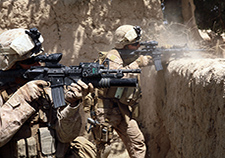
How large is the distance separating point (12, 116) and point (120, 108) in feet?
6.51

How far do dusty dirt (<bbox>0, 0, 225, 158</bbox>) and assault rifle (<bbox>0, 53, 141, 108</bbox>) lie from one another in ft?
2.93

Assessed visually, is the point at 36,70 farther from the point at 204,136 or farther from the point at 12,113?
the point at 204,136

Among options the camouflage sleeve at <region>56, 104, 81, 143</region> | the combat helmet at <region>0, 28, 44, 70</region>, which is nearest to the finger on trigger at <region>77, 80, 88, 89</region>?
the camouflage sleeve at <region>56, 104, 81, 143</region>

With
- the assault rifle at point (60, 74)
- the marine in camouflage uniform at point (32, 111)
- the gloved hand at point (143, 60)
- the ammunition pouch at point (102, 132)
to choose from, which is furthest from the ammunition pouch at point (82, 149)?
the gloved hand at point (143, 60)

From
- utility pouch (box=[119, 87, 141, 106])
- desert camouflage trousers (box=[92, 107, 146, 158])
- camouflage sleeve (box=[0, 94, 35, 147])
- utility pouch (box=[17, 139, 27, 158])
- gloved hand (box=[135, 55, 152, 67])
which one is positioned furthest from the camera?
gloved hand (box=[135, 55, 152, 67])

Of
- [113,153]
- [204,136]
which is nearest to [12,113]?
[204,136]

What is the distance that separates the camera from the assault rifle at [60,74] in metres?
2.46

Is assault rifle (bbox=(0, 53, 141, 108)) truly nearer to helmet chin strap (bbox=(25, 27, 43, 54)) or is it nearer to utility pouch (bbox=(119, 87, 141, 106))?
helmet chin strap (bbox=(25, 27, 43, 54))

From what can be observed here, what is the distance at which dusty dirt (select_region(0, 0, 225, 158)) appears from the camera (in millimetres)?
2922

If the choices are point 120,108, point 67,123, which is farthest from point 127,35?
point 67,123

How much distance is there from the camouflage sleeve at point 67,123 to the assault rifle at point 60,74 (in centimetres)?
10

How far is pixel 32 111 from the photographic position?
2377 millimetres

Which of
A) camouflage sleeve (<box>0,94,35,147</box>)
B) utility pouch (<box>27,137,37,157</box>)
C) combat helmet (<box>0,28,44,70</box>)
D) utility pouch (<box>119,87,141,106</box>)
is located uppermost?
combat helmet (<box>0,28,44,70</box>)

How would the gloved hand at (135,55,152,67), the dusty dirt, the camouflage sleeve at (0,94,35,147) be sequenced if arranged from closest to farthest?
the camouflage sleeve at (0,94,35,147), the dusty dirt, the gloved hand at (135,55,152,67)
